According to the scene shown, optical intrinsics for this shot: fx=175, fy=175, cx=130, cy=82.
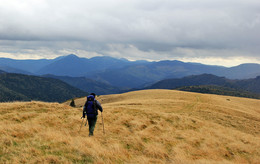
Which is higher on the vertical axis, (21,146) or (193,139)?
(21,146)

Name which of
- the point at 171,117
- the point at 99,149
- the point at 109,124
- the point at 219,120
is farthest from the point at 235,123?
the point at 99,149

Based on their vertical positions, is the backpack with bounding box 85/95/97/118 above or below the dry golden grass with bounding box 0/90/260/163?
above

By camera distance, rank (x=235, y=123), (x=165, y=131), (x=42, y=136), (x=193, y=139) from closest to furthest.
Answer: (x=42, y=136), (x=193, y=139), (x=165, y=131), (x=235, y=123)

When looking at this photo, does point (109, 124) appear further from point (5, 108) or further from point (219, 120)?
point (219, 120)

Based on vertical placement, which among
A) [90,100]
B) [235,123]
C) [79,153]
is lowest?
[235,123]

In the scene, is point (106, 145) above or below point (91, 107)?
below

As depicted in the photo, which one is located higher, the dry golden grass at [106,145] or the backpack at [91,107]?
the backpack at [91,107]

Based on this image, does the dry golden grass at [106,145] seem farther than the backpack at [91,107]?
No

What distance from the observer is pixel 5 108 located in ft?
60.0

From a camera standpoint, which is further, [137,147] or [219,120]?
[219,120]

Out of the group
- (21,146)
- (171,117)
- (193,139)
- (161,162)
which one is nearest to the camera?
(161,162)

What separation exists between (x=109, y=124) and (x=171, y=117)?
27.3ft

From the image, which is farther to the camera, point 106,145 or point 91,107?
point 91,107

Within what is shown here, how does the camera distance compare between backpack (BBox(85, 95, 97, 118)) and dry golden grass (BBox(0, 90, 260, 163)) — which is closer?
dry golden grass (BBox(0, 90, 260, 163))
